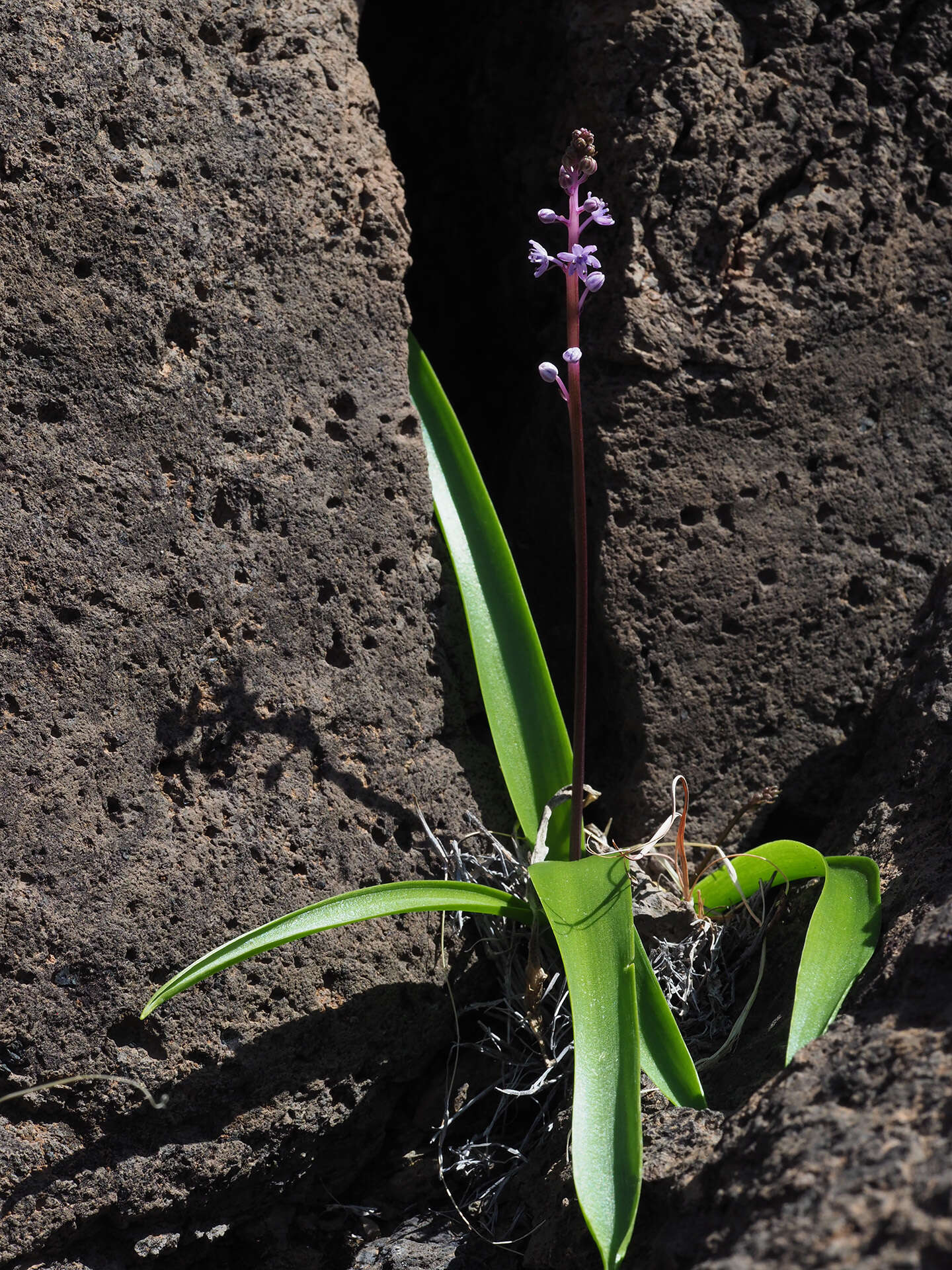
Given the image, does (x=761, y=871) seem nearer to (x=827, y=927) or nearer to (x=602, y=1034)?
(x=827, y=927)

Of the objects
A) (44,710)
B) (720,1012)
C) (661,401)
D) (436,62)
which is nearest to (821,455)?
(661,401)

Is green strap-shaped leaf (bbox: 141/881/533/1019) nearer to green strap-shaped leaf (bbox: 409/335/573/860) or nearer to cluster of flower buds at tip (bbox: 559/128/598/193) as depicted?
green strap-shaped leaf (bbox: 409/335/573/860)

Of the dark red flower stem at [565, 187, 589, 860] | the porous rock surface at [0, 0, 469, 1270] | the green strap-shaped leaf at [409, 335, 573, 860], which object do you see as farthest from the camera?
the green strap-shaped leaf at [409, 335, 573, 860]

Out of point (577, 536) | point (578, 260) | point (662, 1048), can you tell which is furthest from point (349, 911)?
point (578, 260)

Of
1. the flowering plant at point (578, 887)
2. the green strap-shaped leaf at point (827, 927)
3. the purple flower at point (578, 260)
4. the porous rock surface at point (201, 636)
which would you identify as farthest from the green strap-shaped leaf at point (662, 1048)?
the purple flower at point (578, 260)

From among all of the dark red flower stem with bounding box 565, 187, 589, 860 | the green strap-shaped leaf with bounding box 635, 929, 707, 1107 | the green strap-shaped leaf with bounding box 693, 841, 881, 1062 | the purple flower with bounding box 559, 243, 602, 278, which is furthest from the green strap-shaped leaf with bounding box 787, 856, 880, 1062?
the purple flower with bounding box 559, 243, 602, 278

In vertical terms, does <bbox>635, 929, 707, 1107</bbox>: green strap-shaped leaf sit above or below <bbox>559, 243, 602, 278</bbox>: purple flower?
below
